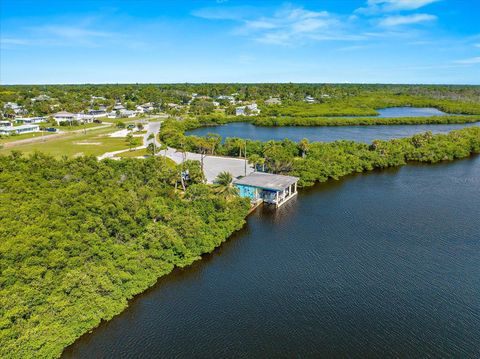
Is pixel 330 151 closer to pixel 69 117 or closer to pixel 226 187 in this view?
pixel 226 187

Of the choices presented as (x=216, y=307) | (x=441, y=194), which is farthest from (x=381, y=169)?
(x=216, y=307)

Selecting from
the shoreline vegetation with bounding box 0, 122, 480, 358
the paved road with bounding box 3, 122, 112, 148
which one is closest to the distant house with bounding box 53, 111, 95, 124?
the paved road with bounding box 3, 122, 112, 148

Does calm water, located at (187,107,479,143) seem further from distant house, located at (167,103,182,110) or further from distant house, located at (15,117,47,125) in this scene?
distant house, located at (15,117,47,125)

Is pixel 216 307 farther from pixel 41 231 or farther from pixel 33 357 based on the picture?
pixel 41 231

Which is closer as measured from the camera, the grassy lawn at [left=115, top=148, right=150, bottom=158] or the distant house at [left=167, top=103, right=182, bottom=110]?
the grassy lawn at [left=115, top=148, right=150, bottom=158]

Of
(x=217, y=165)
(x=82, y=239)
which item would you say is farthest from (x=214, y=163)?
(x=82, y=239)

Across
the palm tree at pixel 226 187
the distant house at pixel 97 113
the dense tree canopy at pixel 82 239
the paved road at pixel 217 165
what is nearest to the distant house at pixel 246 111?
the distant house at pixel 97 113

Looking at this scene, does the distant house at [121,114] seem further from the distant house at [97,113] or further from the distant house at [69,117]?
the distant house at [69,117]
